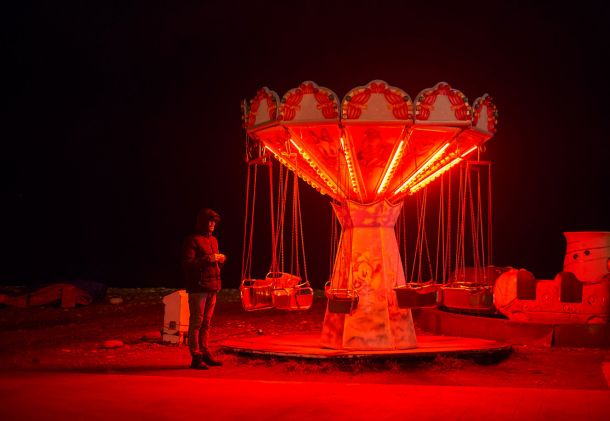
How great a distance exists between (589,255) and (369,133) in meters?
6.33

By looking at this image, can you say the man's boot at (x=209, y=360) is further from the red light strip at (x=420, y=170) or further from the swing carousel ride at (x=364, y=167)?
the red light strip at (x=420, y=170)

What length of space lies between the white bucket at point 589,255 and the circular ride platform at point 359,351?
147 inches

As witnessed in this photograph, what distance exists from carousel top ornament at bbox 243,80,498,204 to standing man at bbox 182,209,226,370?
164 centimetres

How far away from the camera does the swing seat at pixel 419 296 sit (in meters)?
9.84

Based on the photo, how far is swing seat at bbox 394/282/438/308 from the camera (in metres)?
9.84

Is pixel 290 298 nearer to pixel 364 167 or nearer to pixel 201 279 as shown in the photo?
pixel 201 279

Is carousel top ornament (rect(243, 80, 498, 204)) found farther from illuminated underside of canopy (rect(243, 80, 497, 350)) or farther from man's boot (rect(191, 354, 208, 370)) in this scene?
A: man's boot (rect(191, 354, 208, 370))

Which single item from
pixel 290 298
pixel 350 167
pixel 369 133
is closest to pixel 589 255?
A: pixel 350 167

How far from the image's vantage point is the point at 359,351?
1007cm

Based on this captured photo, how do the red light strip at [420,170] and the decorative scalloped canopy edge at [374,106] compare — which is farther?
the red light strip at [420,170]

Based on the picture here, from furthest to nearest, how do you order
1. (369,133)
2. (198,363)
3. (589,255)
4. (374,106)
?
(589,255)
(369,133)
(374,106)
(198,363)

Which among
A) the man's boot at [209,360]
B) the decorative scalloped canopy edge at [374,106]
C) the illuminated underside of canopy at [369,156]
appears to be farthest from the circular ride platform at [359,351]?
the decorative scalloped canopy edge at [374,106]

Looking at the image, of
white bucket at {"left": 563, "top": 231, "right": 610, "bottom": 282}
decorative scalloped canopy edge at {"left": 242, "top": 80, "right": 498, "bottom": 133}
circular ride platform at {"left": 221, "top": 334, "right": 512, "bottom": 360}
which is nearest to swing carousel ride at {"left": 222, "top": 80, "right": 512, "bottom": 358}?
decorative scalloped canopy edge at {"left": 242, "top": 80, "right": 498, "bottom": 133}

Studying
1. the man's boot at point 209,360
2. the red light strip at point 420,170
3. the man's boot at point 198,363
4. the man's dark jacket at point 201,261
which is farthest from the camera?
the red light strip at point 420,170
